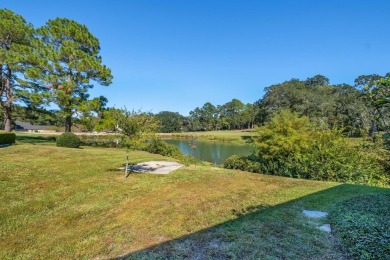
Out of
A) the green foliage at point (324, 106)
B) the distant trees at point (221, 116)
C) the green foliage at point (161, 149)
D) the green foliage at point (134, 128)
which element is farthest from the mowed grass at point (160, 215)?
the distant trees at point (221, 116)

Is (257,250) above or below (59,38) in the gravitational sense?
below

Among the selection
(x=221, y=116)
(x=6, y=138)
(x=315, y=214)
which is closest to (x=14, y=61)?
(x=6, y=138)

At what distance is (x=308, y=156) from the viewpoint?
32.7 feet

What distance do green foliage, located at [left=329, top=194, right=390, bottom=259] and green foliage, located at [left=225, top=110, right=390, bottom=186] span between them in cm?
351

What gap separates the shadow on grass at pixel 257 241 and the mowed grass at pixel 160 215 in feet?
0.05

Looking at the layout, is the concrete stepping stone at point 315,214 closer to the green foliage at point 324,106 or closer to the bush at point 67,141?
the bush at point 67,141

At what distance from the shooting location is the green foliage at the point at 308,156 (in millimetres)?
9070

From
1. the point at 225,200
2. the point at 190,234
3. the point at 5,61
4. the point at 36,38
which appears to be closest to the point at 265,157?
the point at 225,200

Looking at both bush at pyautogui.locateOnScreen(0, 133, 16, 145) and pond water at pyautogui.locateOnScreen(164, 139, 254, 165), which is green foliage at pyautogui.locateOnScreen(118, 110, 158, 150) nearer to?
bush at pyautogui.locateOnScreen(0, 133, 16, 145)

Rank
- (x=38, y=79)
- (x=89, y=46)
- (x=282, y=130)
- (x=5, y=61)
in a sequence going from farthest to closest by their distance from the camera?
(x=89, y=46) → (x=38, y=79) → (x=5, y=61) → (x=282, y=130)

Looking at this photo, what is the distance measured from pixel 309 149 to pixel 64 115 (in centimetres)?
1805

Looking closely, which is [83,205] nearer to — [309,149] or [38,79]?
[309,149]

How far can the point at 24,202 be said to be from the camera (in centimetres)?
567

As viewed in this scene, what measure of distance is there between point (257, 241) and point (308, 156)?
7.30 meters
